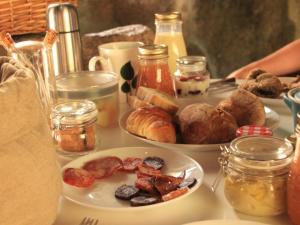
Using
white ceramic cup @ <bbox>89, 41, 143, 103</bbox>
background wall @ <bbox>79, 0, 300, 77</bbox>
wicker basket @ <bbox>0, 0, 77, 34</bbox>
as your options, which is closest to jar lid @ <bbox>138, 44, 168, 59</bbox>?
white ceramic cup @ <bbox>89, 41, 143, 103</bbox>

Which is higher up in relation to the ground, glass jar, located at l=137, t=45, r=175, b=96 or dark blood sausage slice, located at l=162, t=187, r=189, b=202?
glass jar, located at l=137, t=45, r=175, b=96

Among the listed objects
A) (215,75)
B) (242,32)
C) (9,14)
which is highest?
(9,14)

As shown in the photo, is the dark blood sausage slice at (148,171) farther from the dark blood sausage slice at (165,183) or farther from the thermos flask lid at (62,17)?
the thermos flask lid at (62,17)

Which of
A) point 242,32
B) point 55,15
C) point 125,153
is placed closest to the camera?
point 125,153

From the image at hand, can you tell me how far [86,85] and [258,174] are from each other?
0.53 meters

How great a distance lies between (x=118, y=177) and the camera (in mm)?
812

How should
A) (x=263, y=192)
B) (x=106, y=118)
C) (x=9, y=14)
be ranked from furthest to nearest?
(x=9, y=14), (x=106, y=118), (x=263, y=192)

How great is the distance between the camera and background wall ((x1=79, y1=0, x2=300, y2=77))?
8.63 ft

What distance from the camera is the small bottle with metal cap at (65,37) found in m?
1.21

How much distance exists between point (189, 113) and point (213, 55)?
1.91m

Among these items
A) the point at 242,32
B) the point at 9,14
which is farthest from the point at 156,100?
the point at 242,32

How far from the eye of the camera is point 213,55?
2.79 metres

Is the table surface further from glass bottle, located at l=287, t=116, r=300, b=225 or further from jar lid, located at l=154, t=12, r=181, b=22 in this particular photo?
jar lid, located at l=154, t=12, r=181, b=22

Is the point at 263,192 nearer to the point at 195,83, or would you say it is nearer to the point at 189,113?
the point at 189,113
